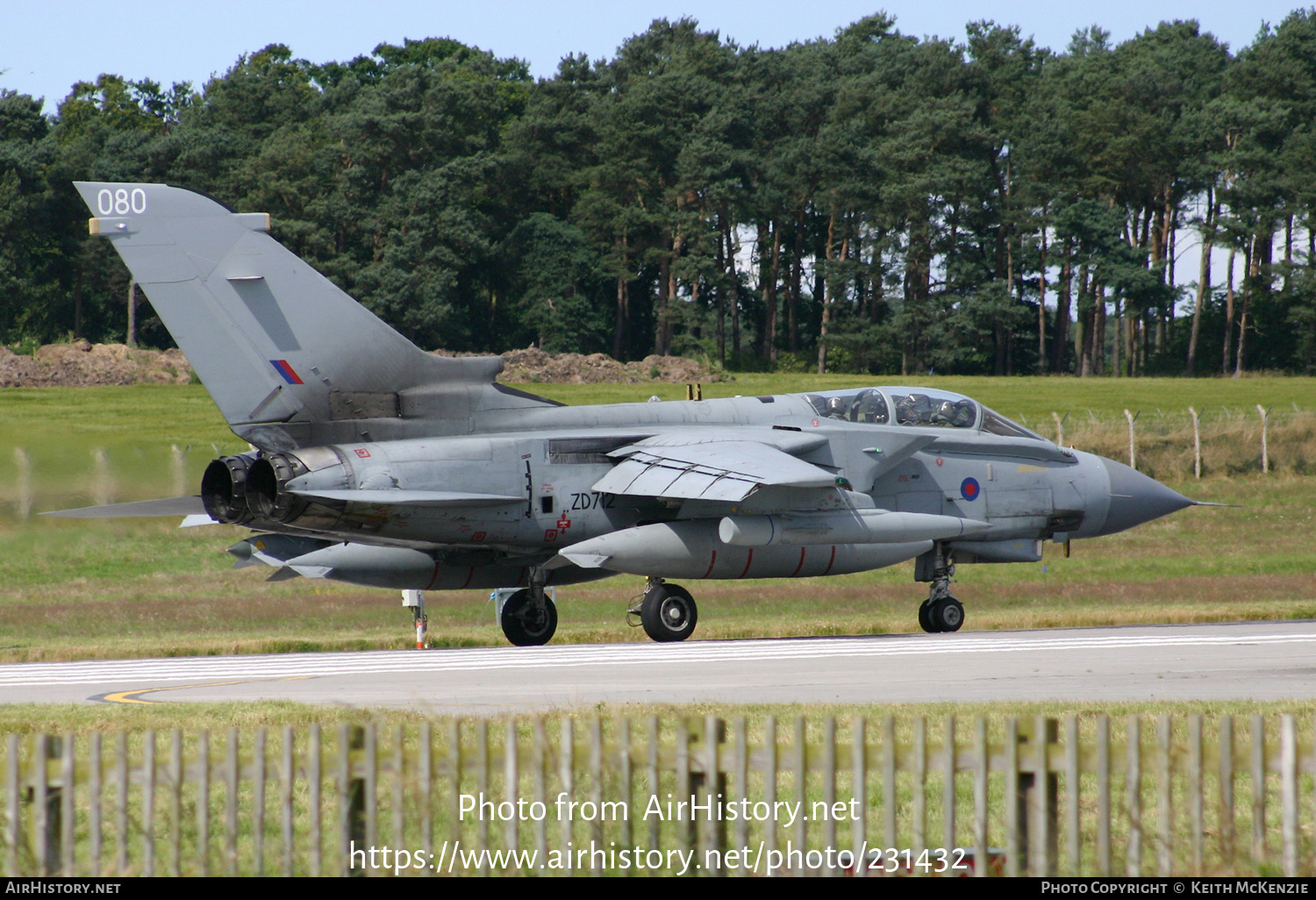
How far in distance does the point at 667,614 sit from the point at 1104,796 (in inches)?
515

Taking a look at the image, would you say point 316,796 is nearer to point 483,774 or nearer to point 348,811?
point 348,811

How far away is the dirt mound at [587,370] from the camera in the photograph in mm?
61125

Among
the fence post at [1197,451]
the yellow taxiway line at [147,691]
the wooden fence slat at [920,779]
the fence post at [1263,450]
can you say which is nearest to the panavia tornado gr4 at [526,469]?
the yellow taxiway line at [147,691]

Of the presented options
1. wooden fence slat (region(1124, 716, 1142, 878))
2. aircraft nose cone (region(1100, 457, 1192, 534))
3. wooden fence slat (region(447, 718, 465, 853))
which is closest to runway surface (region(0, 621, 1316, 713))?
aircraft nose cone (region(1100, 457, 1192, 534))

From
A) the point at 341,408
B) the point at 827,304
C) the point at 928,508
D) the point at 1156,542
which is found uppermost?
the point at 827,304

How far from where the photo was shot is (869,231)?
84062 mm

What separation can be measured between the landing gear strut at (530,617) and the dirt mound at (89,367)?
42619 millimetres

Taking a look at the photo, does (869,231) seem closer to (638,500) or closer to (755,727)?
(638,500)

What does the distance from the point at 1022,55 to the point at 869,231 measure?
22.0m

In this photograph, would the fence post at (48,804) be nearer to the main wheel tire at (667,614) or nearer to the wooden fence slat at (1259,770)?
the wooden fence slat at (1259,770)

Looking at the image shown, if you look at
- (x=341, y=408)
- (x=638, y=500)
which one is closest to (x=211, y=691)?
(x=341, y=408)

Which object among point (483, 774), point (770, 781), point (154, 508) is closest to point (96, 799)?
point (483, 774)

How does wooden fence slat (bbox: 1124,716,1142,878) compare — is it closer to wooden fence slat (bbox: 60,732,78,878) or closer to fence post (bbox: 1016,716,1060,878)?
fence post (bbox: 1016,716,1060,878)

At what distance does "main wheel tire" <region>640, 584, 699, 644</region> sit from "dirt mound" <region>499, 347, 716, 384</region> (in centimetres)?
4156
